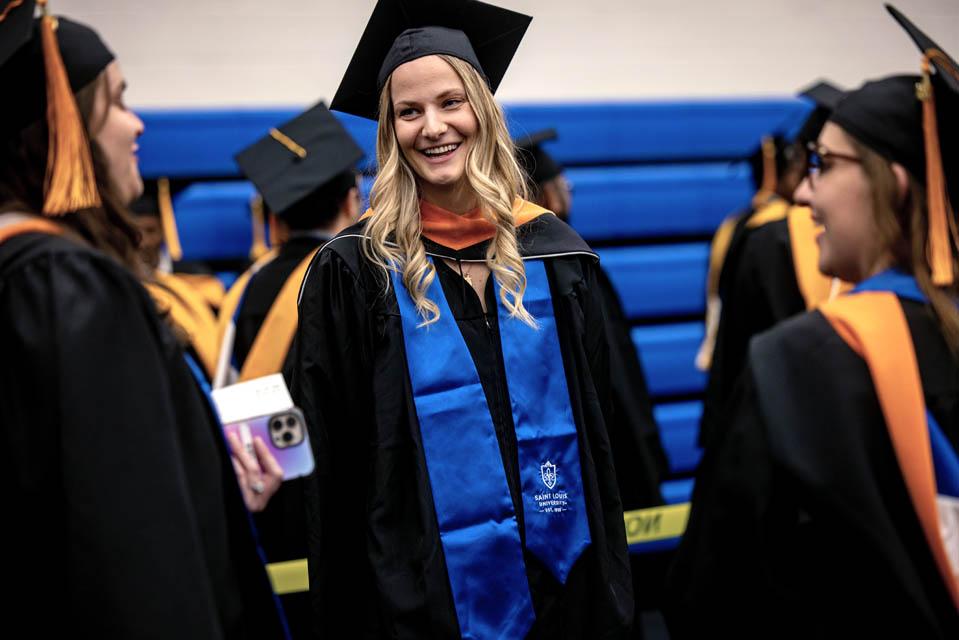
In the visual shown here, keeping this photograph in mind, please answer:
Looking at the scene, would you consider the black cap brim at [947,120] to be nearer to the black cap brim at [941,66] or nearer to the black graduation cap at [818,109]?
the black cap brim at [941,66]

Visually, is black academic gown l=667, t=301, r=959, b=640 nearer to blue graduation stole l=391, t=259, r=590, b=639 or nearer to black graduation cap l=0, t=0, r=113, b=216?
blue graduation stole l=391, t=259, r=590, b=639

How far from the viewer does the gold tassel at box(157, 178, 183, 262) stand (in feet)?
14.8

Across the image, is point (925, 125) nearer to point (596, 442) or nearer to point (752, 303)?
point (596, 442)

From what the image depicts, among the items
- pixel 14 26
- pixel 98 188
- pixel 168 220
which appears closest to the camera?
pixel 14 26

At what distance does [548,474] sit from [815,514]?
540 millimetres

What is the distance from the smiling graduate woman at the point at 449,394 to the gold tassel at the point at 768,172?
10.8 feet

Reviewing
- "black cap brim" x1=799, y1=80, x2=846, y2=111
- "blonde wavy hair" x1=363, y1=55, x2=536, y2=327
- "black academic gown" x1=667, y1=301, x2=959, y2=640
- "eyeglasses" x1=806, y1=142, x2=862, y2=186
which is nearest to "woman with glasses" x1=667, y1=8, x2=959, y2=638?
"black academic gown" x1=667, y1=301, x2=959, y2=640

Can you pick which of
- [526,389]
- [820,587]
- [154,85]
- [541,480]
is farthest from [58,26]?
[154,85]

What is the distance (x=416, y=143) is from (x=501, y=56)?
34cm

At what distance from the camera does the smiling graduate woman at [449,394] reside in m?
1.82

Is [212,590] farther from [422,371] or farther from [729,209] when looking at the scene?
[729,209]

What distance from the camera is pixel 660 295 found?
525cm

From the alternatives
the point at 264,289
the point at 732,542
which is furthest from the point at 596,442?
the point at 264,289

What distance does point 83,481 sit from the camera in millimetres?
1220
